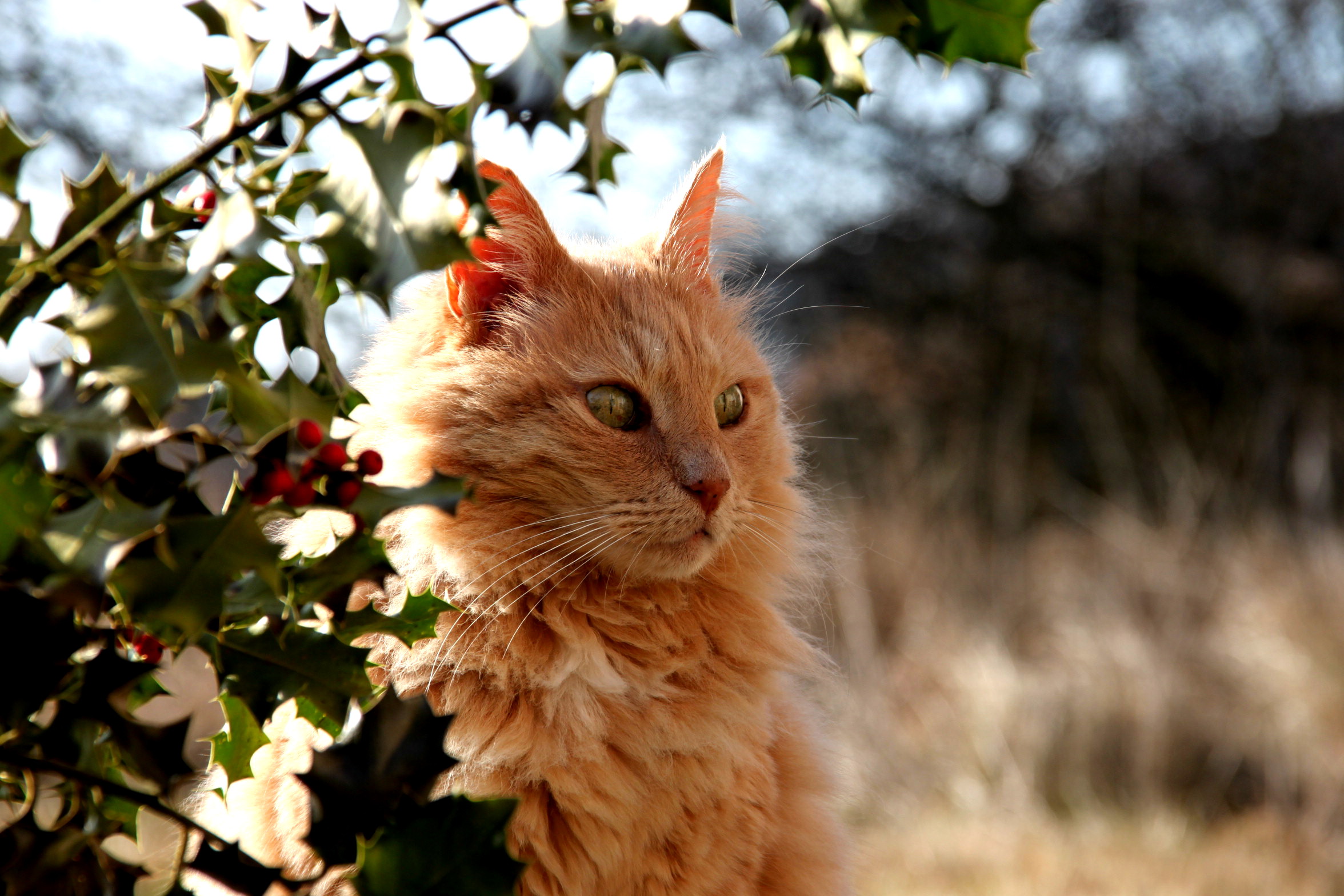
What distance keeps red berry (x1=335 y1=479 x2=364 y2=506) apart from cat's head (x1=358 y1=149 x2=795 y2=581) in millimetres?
641

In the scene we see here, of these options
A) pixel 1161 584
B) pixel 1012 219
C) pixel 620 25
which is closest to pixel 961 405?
pixel 1012 219

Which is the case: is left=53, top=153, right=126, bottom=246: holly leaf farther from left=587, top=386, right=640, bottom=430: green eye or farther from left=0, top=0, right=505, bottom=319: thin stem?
left=587, top=386, right=640, bottom=430: green eye

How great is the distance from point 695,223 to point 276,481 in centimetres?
121

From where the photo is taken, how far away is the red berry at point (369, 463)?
26.2 inches

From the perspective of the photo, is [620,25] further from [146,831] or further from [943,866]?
[943,866]

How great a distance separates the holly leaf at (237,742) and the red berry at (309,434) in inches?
12.6

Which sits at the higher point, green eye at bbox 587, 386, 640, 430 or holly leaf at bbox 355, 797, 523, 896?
holly leaf at bbox 355, 797, 523, 896

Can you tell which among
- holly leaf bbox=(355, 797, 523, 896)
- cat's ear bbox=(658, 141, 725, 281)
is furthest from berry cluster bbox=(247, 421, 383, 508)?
cat's ear bbox=(658, 141, 725, 281)

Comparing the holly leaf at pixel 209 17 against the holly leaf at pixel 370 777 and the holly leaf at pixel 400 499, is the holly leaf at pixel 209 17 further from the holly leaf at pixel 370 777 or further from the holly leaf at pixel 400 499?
the holly leaf at pixel 370 777

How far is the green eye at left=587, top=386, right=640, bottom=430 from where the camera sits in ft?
4.52

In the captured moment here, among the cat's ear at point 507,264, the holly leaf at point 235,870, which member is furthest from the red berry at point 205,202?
the cat's ear at point 507,264

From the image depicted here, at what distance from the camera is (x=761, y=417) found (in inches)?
63.1

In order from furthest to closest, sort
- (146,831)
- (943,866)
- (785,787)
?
(943,866)
(146,831)
(785,787)

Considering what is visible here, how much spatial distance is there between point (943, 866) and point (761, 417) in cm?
274
